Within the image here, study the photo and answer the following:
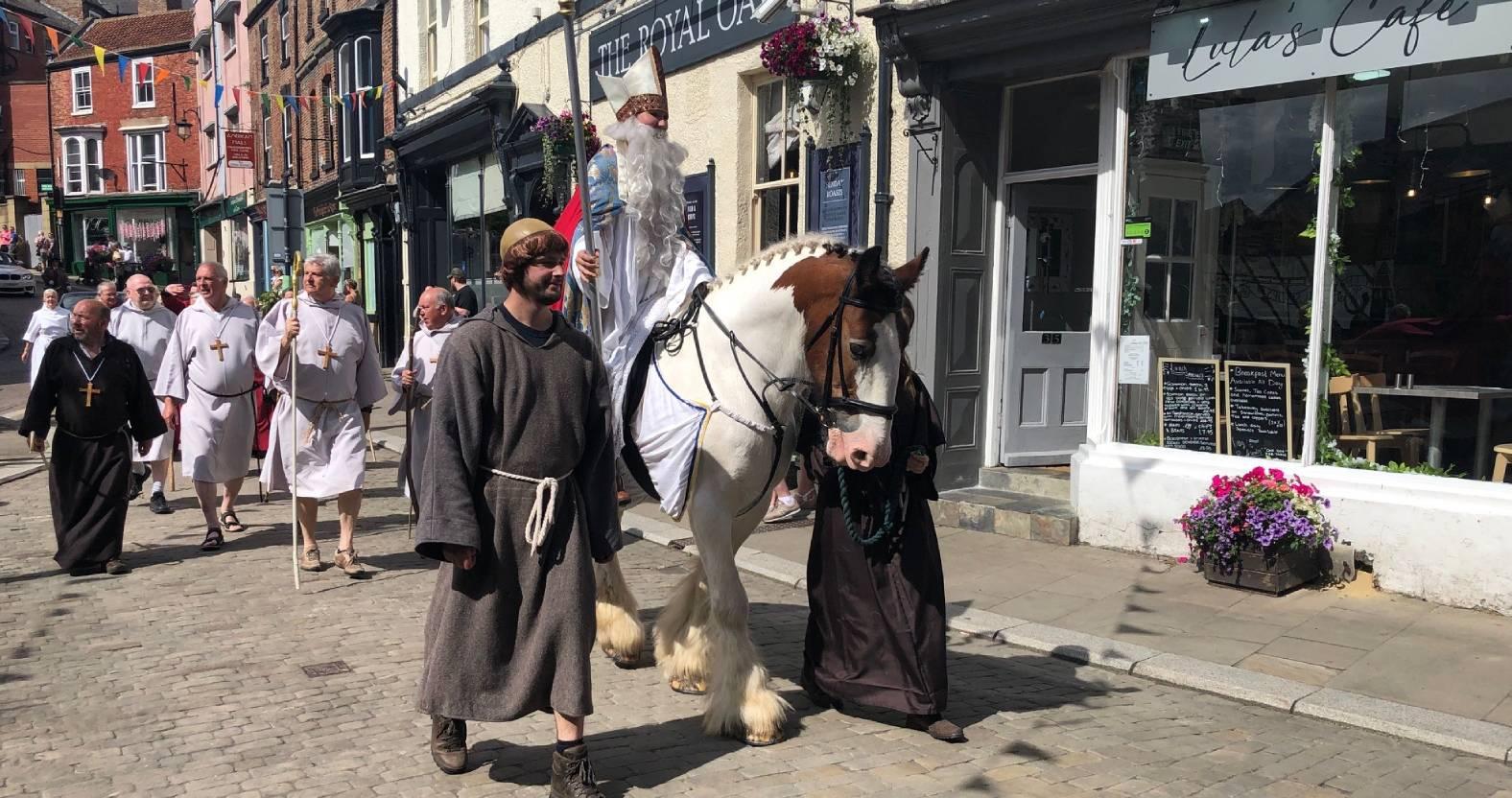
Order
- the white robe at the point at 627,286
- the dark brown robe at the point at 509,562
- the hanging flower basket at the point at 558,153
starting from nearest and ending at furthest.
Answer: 1. the dark brown robe at the point at 509,562
2. the white robe at the point at 627,286
3. the hanging flower basket at the point at 558,153

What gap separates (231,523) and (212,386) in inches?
44.3

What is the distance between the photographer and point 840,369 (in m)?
3.93

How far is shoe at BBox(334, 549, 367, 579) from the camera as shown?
22.7 ft

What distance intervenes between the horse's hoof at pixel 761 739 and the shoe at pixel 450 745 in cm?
102

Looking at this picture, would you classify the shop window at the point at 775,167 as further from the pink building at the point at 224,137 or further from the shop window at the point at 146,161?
the shop window at the point at 146,161

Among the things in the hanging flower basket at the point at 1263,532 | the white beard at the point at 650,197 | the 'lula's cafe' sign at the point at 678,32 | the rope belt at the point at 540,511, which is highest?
the 'lula's cafe' sign at the point at 678,32

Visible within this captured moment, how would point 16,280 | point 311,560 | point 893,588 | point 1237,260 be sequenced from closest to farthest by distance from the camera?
point 893,588
point 311,560
point 1237,260
point 16,280

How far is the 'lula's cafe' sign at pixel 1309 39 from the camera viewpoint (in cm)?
595

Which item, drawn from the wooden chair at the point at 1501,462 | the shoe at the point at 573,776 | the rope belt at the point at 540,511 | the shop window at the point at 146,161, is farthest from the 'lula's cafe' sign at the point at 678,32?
the shop window at the point at 146,161

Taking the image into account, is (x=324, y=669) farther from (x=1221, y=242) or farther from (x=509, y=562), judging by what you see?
(x=1221, y=242)

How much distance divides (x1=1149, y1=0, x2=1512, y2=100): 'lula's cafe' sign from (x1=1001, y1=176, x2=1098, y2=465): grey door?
5.60 feet

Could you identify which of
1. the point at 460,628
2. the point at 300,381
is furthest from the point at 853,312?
the point at 300,381

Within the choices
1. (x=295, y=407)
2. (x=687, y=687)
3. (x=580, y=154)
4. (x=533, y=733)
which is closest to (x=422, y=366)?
(x=295, y=407)

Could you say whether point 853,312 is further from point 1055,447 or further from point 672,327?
point 1055,447
